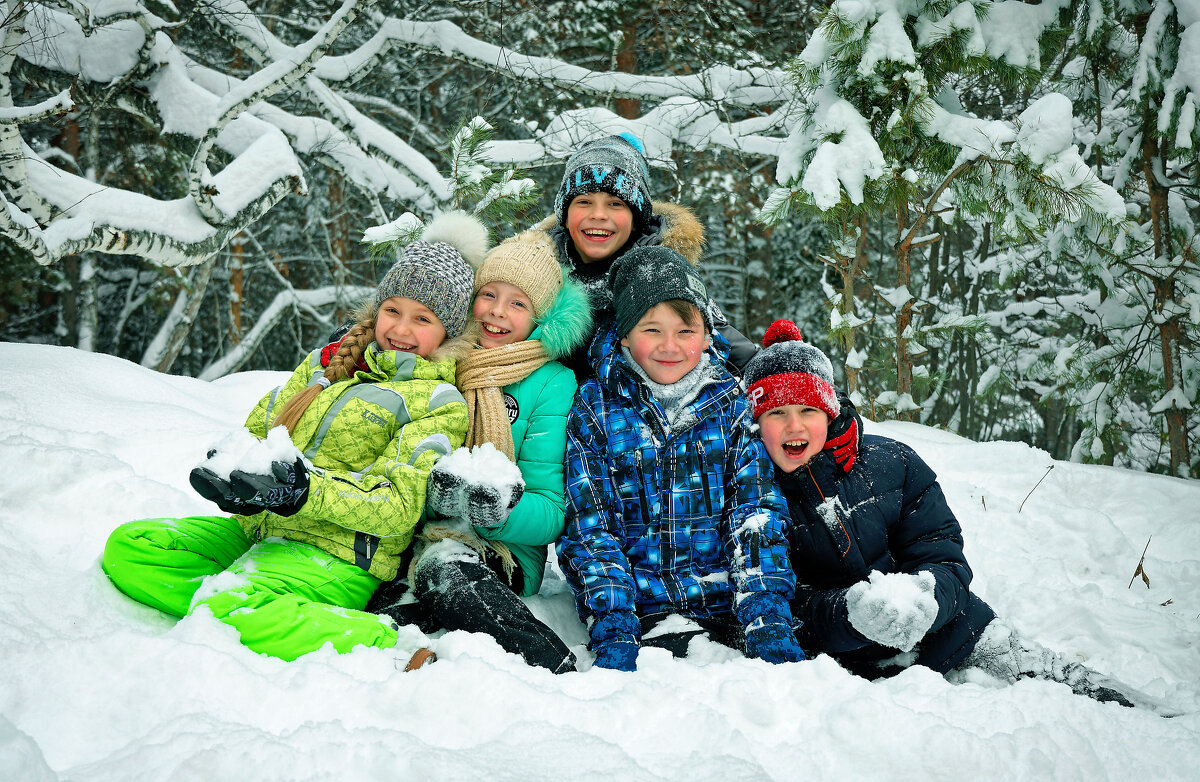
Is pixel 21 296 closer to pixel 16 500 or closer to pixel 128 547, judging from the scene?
pixel 16 500

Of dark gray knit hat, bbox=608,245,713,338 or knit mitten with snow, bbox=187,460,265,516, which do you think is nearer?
knit mitten with snow, bbox=187,460,265,516

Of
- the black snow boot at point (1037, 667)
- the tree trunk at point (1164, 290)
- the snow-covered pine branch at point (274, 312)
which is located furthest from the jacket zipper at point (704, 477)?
the snow-covered pine branch at point (274, 312)

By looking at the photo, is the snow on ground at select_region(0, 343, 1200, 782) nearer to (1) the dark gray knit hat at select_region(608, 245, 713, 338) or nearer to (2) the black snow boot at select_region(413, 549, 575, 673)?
(2) the black snow boot at select_region(413, 549, 575, 673)

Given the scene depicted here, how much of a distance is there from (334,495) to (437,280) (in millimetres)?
936

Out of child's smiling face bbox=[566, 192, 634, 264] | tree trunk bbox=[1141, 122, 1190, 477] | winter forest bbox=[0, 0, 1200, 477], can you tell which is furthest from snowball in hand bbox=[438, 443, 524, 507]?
tree trunk bbox=[1141, 122, 1190, 477]

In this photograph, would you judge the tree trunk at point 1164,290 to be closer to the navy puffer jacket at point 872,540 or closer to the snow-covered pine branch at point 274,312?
the navy puffer jacket at point 872,540

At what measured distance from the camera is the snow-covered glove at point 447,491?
7.62 feet

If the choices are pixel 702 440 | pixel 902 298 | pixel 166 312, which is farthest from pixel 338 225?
pixel 702 440

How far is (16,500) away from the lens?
2746mm

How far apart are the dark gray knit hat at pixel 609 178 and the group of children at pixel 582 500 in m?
0.48

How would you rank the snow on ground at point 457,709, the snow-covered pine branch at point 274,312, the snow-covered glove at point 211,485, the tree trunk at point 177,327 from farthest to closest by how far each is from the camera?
the snow-covered pine branch at point 274,312
the tree trunk at point 177,327
the snow-covered glove at point 211,485
the snow on ground at point 457,709

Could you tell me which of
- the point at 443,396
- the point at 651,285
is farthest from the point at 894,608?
the point at 443,396

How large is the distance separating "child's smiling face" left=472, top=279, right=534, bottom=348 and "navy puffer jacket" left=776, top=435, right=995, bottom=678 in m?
1.14

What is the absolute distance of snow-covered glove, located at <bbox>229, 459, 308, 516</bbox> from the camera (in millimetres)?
2053
